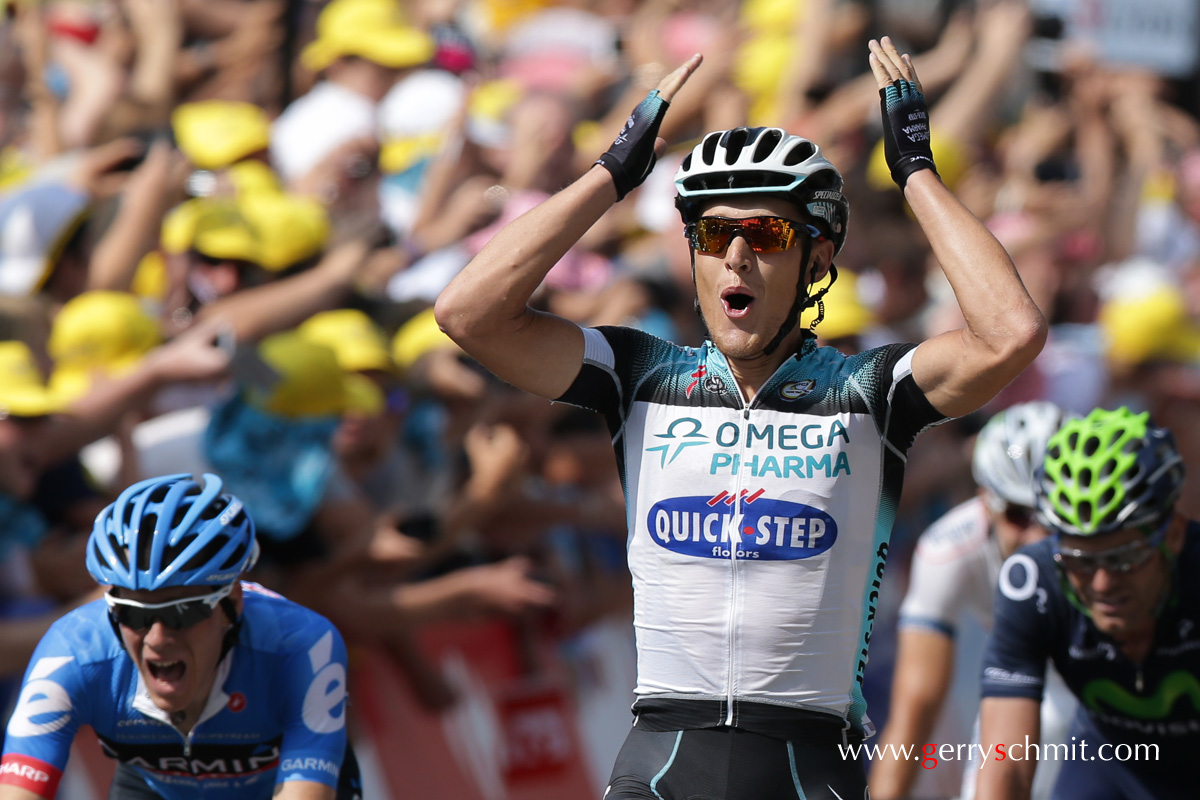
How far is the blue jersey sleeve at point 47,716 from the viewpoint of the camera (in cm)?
456

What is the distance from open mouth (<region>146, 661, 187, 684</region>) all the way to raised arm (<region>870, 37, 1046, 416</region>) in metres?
2.14

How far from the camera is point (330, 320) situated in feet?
25.0

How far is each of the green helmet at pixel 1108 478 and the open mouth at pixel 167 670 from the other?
2569 mm

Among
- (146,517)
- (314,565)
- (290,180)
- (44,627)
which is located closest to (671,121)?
(290,180)

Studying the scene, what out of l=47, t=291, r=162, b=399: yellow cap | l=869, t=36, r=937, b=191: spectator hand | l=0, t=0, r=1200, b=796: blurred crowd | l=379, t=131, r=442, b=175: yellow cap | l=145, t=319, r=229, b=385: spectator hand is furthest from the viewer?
l=379, t=131, r=442, b=175: yellow cap

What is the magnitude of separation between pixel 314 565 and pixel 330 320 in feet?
3.89

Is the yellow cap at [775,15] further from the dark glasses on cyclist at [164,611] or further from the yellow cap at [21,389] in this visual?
the dark glasses on cyclist at [164,611]

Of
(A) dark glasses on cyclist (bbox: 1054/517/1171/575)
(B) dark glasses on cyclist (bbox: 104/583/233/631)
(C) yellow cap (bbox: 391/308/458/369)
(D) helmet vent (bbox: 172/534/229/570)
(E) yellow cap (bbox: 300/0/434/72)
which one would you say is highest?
(E) yellow cap (bbox: 300/0/434/72)

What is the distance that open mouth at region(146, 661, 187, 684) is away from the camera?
15.2 feet

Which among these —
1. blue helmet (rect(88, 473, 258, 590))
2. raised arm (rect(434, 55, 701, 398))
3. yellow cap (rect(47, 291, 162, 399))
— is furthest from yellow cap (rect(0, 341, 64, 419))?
raised arm (rect(434, 55, 701, 398))

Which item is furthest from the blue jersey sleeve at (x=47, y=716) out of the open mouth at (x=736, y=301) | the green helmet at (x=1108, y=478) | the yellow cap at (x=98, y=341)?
the green helmet at (x=1108, y=478)

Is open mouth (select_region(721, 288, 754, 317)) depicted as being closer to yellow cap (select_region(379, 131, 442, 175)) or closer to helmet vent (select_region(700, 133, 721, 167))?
helmet vent (select_region(700, 133, 721, 167))

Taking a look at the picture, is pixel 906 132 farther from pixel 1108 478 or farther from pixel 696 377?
pixel 1108 478

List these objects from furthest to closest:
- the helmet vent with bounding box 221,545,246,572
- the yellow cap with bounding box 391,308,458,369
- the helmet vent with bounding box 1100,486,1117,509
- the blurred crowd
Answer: the yellow cap with bounding box 391,308,458,369 → the blurred crowd → the helmet vent with bounding box 1100,486,1117,509 → the helmet vent with bounding box 221,545,246,572
